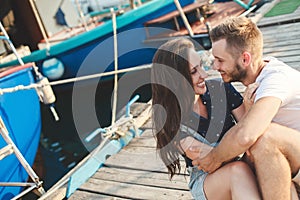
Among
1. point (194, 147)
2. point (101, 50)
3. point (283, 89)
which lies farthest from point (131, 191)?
point (101, 50)

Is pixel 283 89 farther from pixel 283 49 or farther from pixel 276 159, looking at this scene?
pixel 283 49

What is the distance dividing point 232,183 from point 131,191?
3.23ft

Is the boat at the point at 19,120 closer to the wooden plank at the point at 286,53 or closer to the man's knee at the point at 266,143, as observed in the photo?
the man's knee at the point at 266,143

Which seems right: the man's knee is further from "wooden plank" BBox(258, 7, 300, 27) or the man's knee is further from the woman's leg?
"wooden plank" BBox(258, 7, 300, 27)

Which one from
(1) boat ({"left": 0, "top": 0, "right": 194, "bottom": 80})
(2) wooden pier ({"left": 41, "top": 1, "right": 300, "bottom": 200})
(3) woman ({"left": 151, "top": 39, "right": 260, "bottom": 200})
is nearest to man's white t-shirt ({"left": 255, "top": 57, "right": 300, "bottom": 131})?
(3) woman ({"left": 151, "top": 39, "right": 260, "bottom": 200})

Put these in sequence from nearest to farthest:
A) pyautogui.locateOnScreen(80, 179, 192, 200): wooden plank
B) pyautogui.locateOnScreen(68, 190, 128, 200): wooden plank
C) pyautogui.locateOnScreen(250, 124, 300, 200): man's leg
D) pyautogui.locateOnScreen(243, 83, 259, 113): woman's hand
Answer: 1. pyautogui.locateOnScreen(250, 124, 300, 200): man's leg
2. pyautogui.locateOnScreen(243, 83, 259, 113): woman's hand
3. pyautogui.locateOnScreen(80, 179, 192, 200): wooden plank
4. pyautogui.locateOnScreen(68, 190, 128, 200): wooden plank

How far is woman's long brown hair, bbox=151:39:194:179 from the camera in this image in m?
1.38

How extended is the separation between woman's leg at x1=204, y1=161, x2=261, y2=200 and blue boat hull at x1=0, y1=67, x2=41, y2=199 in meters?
2.00

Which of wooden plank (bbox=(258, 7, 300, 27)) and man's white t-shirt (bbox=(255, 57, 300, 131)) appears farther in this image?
wooden plank (bbox=(258, 7, 300, 27))

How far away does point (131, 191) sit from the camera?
6.98 feet

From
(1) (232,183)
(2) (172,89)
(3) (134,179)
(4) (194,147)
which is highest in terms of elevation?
(2) (172,89)

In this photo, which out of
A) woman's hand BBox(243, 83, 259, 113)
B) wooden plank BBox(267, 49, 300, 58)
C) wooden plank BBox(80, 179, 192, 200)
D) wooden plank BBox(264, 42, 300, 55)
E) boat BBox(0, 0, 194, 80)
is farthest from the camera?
boat BBox(0, 0, 194, 80)

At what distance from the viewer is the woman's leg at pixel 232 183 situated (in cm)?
125

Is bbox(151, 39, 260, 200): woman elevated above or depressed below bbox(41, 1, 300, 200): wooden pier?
above
